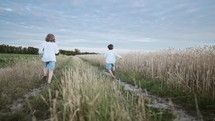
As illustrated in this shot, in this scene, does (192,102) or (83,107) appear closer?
(83,107)

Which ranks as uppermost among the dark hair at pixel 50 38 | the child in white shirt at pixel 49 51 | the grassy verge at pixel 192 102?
the dark hair at pixel 50 38

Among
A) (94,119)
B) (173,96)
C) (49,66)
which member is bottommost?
(173,96)

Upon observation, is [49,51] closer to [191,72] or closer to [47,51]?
[47,51]

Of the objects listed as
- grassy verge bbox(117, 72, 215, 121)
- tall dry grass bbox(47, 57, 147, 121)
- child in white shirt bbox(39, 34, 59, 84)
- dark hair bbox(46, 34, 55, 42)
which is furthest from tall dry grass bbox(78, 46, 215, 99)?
dark hair bbox(46, 34, 55, 42)

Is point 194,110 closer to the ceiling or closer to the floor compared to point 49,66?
closer to the floor

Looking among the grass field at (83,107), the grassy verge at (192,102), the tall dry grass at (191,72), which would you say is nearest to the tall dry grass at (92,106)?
the grass field at (83,107)

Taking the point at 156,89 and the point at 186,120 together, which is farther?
the point at 156,89

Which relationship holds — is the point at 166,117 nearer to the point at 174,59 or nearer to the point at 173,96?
the point at 173,96

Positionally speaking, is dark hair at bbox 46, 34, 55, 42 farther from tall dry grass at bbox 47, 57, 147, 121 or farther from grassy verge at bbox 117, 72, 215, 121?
grassy verge at bbox 117, 72, 215, 121

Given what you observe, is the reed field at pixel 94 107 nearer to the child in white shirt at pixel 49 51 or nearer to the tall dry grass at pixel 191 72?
the tall dry grass at pixel 191 72

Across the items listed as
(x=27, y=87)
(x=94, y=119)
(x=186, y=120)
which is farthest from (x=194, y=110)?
(x=27, y=87)

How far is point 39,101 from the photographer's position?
13.0ft

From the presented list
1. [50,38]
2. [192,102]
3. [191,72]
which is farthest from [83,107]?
[50,38]

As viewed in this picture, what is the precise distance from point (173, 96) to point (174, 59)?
123 inches
